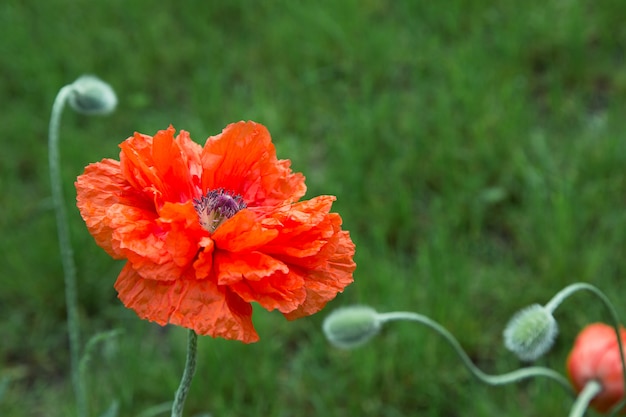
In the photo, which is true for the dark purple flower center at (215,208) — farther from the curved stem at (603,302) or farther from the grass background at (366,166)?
the grass background at (366,166)

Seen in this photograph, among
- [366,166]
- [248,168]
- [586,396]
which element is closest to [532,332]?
[586,396]

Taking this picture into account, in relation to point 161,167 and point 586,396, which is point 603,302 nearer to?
point 586,396

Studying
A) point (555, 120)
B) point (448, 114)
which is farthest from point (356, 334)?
point (555, 120)

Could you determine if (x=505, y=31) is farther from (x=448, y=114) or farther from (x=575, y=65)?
(x=448, y=114)

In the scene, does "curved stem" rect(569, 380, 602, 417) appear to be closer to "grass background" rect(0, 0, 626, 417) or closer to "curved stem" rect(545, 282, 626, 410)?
"curved stem" rect(545, 282, 626, 410)

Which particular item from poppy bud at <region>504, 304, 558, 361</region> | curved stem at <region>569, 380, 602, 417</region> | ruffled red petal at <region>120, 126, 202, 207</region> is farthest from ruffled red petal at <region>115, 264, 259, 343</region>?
curved stem at <region>569, 380, 602, 417</region>

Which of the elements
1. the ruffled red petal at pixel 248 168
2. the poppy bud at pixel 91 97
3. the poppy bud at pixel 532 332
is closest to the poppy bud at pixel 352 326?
the poppy bud at pixel 532 332

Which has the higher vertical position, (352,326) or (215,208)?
(215,208)
